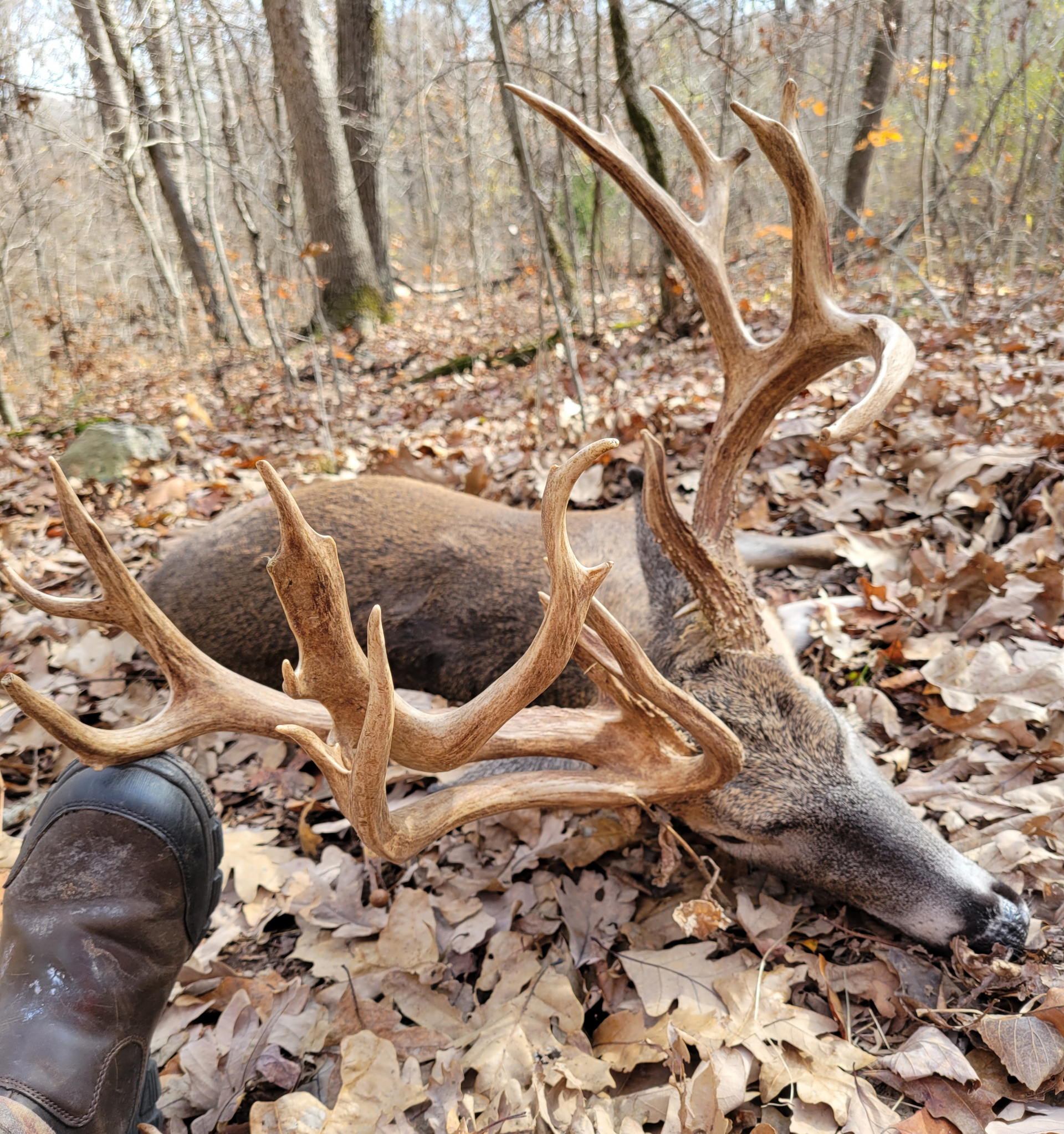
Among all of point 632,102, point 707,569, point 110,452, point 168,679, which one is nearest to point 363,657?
point 168,679

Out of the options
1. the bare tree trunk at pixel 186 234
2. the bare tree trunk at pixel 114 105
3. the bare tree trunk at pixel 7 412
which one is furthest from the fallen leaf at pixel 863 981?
the bare tree trunk at pixel 186 234

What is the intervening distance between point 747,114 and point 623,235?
56.3 feet

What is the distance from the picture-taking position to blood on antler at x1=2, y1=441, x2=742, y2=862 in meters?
1.52

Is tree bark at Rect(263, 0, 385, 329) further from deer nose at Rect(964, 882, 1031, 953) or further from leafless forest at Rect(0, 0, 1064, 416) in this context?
deer nose at Rect(964, 882, 1031, 953)

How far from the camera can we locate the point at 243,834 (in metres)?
2.95

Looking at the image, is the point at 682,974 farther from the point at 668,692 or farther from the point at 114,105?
the point at 114,105

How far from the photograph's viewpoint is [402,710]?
1673 millimetres

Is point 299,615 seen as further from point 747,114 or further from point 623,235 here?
point 623,235

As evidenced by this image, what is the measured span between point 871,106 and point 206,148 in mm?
8415

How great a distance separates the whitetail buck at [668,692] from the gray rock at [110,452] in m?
4.43

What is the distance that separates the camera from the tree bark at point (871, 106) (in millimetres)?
7443

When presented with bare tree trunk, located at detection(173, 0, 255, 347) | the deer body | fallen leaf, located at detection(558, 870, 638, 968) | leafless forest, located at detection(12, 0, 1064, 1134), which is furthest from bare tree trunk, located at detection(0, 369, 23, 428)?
fallen leaf, located at detection(558, 870, 638, 968)

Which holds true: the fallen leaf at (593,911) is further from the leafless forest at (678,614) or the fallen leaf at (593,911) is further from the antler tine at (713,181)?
the antler tine at (713,181)

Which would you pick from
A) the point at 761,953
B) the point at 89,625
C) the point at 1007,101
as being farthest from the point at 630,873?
the point at 1007,101
